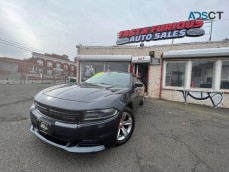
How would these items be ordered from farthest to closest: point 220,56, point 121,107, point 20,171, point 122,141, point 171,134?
point 220,56
point 171,134
point 122,141
point 121,107
point 20,171

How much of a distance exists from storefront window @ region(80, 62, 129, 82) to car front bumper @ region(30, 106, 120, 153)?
7.58 m

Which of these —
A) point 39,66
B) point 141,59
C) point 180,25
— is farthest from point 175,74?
point 39,66

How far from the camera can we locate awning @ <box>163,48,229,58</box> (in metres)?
6.78

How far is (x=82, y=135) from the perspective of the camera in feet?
6.19

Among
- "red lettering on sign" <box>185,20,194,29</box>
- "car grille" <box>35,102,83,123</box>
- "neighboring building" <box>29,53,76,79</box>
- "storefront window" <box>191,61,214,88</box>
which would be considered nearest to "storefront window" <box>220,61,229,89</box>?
"storefront window" <box>191,61,214,88</box>

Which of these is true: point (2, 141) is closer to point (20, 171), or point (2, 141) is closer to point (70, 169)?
point (20, 171)

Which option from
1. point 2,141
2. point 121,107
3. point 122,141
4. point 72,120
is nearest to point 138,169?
point 122,141

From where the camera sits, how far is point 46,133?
6.79 feet

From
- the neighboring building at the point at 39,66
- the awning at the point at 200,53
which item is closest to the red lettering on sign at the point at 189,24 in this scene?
the awning at the point at 200,53

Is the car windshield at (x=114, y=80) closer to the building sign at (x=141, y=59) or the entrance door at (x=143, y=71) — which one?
the building sign at (x=141, y=59)

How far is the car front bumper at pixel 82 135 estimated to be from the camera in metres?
1.88

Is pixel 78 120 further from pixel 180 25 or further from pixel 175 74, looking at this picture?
pixel 180 25

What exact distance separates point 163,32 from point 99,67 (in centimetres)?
565

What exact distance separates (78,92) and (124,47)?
26.1ft
